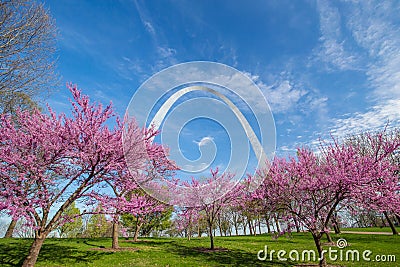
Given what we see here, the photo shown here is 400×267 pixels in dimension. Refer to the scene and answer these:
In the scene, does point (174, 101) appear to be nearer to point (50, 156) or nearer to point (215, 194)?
point (50, 156)

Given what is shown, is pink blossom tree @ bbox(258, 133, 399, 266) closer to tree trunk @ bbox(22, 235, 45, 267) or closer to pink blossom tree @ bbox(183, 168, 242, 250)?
pink blossom tree @ bbox(183, 168, 242, 250)

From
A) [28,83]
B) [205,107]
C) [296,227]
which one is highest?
[28,83]

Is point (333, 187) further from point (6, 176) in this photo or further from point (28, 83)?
point (28, 83)

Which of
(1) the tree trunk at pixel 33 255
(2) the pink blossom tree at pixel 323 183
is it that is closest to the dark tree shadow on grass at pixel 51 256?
(1) the tree trunk at pixel 33 255

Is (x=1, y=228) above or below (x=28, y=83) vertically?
below

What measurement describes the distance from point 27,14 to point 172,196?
39.8 ft

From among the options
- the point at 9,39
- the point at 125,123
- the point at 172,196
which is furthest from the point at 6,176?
the point at 172,196

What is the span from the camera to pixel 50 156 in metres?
8.36

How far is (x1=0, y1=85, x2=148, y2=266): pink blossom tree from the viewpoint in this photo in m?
7.70

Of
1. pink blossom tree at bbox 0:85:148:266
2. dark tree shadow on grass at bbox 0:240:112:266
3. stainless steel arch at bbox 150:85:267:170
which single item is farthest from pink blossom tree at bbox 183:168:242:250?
pink blossom tree at bbox 0:85:148:266

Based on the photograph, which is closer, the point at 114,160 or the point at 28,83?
the point at 114,160

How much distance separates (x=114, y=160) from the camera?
8.31m

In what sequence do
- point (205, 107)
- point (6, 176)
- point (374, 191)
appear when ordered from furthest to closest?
point (205, 107) → point (374, 191) → point (6, 176)

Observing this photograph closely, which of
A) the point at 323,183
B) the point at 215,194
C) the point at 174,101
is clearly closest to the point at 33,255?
the point at 174,101
